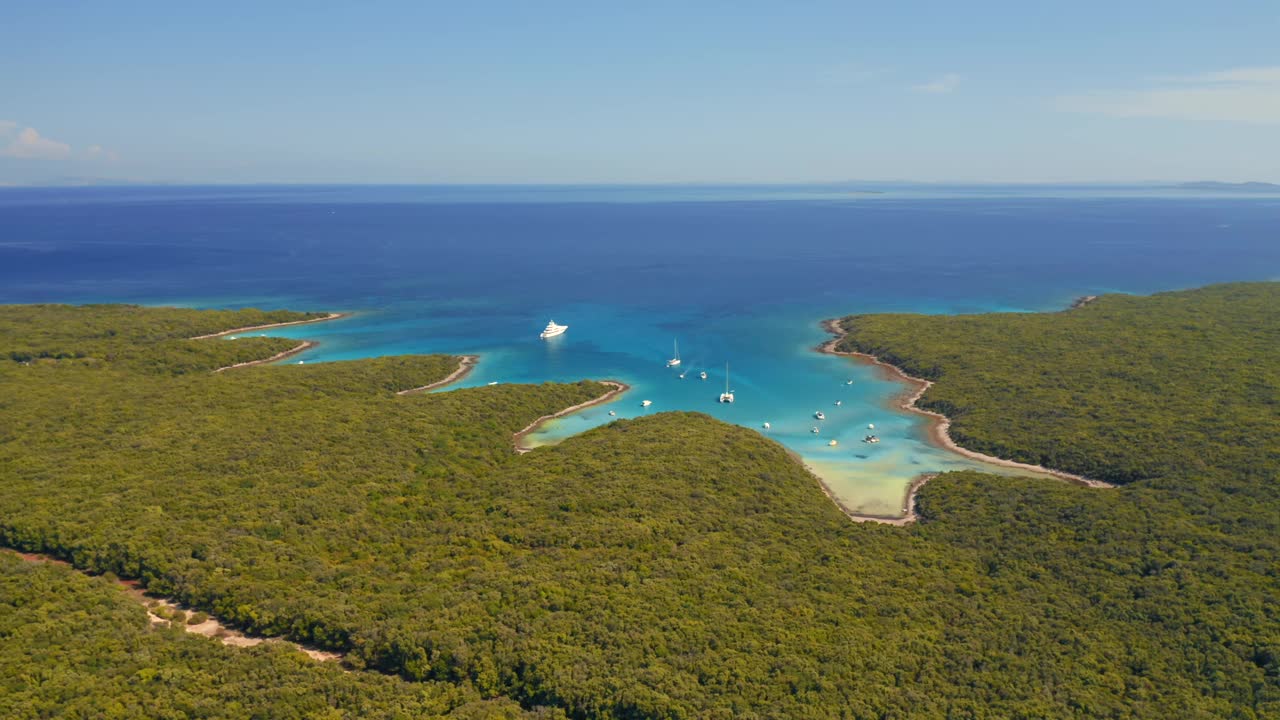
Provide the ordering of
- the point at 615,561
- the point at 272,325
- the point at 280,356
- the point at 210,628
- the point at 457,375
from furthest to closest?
the point at 272,325
the point at 280,356
the point at 457,375
the point at 615,561
the point at 210,628

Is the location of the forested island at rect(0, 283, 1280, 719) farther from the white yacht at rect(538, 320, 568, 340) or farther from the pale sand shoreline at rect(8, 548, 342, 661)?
the white yacht at rect(538, 320, 568, 340)

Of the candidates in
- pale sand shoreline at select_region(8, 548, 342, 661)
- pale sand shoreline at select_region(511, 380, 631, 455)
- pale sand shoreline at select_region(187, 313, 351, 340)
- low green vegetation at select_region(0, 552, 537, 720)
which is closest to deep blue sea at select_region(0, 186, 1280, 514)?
pale sand shoreline at select_region(511, 380, 631, 455)

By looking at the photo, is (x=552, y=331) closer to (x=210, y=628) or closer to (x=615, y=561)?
(x=615, y=561)

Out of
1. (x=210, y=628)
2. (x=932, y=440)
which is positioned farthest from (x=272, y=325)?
(x=932, y=440)

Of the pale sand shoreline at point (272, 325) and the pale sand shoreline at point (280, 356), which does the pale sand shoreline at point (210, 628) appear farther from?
the pale sand shoreline at point (272, 325)

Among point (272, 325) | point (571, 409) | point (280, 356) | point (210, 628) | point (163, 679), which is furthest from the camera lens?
point (272, 325)

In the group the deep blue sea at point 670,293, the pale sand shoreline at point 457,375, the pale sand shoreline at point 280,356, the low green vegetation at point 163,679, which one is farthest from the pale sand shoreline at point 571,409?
the pale sand shoreline at point 280,356
